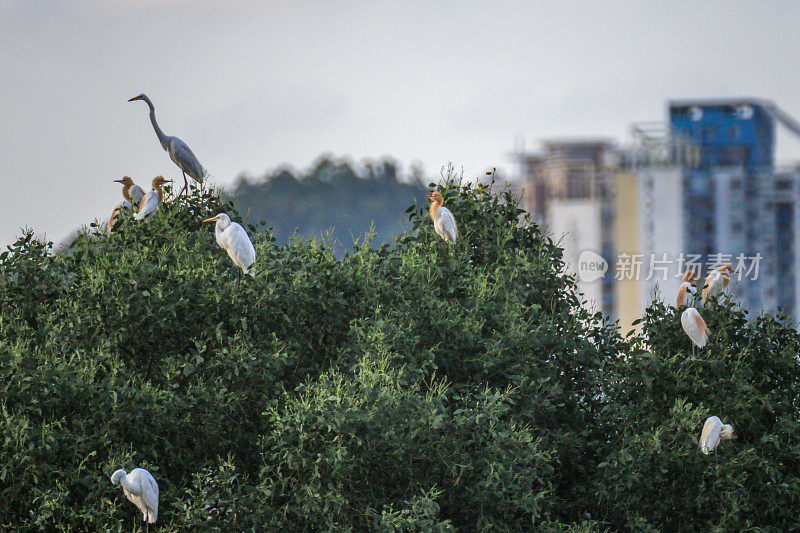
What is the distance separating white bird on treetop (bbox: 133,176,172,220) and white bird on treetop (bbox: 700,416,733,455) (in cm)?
641

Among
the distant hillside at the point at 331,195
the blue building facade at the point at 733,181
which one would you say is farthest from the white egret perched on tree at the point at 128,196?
the distant hillside at the point at 331,195

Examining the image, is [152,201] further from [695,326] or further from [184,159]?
[695,326]

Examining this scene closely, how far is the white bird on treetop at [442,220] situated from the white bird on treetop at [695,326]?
9.00ft

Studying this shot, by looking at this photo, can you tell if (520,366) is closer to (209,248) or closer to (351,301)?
(351,301)

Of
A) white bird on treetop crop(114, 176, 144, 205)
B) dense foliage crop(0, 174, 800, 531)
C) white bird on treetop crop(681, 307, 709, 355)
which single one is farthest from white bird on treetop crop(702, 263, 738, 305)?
white bird on treetop crop(114, 176, 144, 205)

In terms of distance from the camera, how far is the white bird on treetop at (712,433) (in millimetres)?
12586


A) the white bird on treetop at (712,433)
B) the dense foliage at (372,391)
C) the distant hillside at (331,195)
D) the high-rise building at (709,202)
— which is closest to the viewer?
the dense foliage at (372,391)

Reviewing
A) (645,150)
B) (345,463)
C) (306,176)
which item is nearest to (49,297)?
(345,463)

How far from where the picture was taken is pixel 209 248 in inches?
550

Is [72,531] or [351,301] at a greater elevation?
[351,301]

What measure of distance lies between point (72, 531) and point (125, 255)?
2991mm

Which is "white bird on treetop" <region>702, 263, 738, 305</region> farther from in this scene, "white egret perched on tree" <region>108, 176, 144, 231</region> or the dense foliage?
"white egret perched on tree" <region>108, 176, 144, 231</region>

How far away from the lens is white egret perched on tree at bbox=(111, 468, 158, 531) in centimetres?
1105

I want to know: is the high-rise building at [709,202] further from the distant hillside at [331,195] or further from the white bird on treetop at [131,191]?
the white bird on treetop at [131,191]
